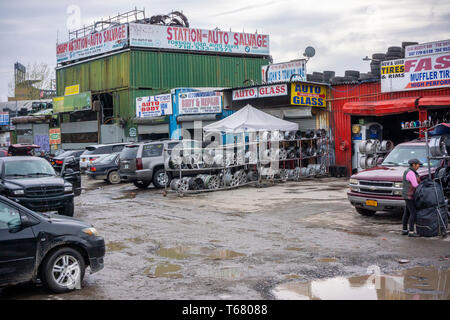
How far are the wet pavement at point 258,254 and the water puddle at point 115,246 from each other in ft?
0.06

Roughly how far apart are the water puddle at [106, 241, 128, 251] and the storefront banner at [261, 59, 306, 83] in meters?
16.5

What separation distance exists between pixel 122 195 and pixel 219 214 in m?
6.37

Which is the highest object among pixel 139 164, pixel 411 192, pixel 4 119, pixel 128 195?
pixel 4 119

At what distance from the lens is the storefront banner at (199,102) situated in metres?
26.6

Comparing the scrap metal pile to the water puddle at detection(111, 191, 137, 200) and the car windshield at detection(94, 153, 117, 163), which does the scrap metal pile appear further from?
the car windshield at detection(94, 153, 117, 163)

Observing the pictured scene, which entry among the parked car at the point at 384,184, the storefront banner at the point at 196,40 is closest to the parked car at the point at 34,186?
the parked car at the point at 384,184

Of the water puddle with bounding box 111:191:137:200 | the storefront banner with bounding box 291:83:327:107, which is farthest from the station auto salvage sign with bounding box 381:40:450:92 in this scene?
the water puddle with bounding box 111:191:137:200

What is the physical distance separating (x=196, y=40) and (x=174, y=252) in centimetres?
3137

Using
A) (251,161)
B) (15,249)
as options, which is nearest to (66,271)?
(15,249)

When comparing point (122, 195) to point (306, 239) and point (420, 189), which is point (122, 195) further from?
point (420, 189)

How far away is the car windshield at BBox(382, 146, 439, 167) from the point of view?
13.1 m

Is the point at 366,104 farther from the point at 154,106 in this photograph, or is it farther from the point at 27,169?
the point at 154,106

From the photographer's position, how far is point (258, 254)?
9.08 m

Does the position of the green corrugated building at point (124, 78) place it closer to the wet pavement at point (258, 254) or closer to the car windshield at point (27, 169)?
the car windshield at point (27, 169)
